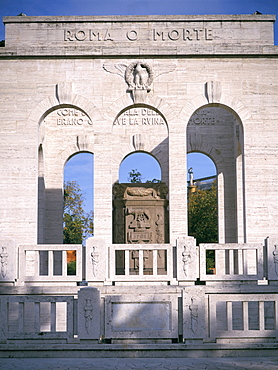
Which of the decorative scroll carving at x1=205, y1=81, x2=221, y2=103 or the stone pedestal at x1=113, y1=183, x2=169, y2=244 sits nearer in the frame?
the decorative scroll carving at x1=205, y1=81, x2=221, y2=103

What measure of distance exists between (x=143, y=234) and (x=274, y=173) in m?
5.34

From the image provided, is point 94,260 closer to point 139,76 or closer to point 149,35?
point 139,76

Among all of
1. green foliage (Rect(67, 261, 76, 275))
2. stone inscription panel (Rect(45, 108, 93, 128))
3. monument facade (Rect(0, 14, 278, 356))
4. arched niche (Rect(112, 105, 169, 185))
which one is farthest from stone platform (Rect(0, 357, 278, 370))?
green foliage (Rect(67, 261, 76, 275))

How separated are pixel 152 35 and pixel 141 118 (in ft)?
26.1

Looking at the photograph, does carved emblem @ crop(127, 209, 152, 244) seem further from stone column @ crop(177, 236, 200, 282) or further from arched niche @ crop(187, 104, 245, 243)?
stone column @ crop(177, 236, 200, 282)

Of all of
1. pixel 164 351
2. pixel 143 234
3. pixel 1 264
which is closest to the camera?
pixel 164 351

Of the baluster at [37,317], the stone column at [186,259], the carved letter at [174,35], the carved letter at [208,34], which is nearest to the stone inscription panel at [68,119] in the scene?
the carved letter at [174,35]

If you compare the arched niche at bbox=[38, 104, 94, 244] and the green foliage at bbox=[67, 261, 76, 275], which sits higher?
the arched niche at bbox=[38, 104, 94, 244]

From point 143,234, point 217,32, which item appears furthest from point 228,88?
point 143,234

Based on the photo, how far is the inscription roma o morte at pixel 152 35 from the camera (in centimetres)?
1922

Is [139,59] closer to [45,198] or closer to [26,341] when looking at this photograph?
[45,198]

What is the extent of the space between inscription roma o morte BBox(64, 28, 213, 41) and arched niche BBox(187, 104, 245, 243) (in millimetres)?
5665

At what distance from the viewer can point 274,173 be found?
1839 centimetres

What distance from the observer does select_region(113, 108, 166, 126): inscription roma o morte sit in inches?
1057
